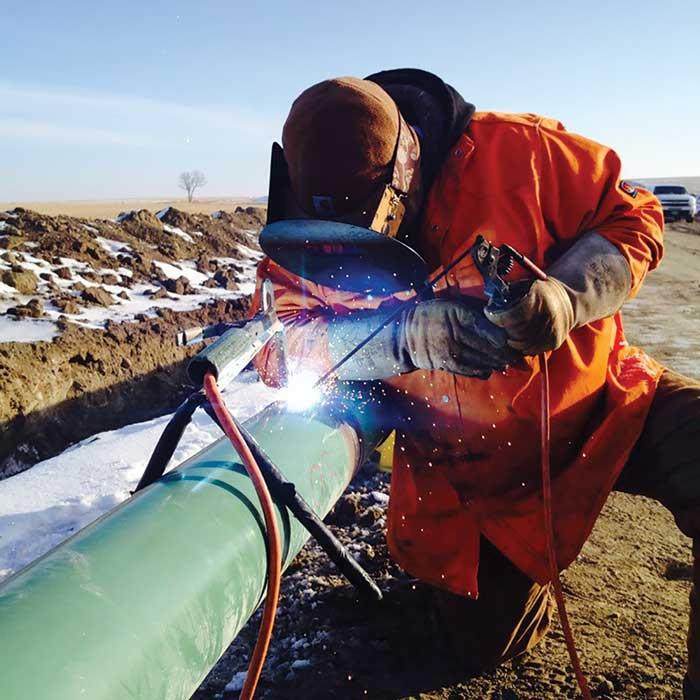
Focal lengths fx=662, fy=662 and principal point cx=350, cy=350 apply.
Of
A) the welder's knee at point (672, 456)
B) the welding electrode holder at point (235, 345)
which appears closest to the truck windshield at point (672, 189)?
the welder's knee at point (672, 456)

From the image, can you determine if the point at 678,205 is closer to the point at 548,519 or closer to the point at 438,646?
the point at 438,646

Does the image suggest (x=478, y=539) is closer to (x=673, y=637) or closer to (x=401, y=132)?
(x=673, y=637)

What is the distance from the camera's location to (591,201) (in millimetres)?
1958

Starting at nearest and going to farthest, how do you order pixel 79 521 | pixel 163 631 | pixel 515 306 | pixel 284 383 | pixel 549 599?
pixel 163 631 < pixel 515 306 < pixel 284 383 < pixel 549 599 < pixel 79 521

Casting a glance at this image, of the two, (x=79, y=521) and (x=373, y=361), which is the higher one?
(x=373, y=361)

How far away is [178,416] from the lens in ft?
5.15

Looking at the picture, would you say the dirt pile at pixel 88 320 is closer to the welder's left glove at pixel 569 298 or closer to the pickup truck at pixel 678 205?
the welder's left glove at pixel 569 298

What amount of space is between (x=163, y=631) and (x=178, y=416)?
21.6 inches

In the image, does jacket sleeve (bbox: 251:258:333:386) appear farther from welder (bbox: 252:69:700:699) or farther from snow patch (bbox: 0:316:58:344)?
snow patch (bbox: 0:316:58:344)

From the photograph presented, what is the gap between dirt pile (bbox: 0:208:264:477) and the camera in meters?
4.96

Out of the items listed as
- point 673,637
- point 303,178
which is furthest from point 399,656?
point 303,178

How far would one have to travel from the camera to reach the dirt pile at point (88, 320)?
4.96 m

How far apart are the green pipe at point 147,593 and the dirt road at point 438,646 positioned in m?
0.82

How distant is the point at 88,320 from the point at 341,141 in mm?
5047
